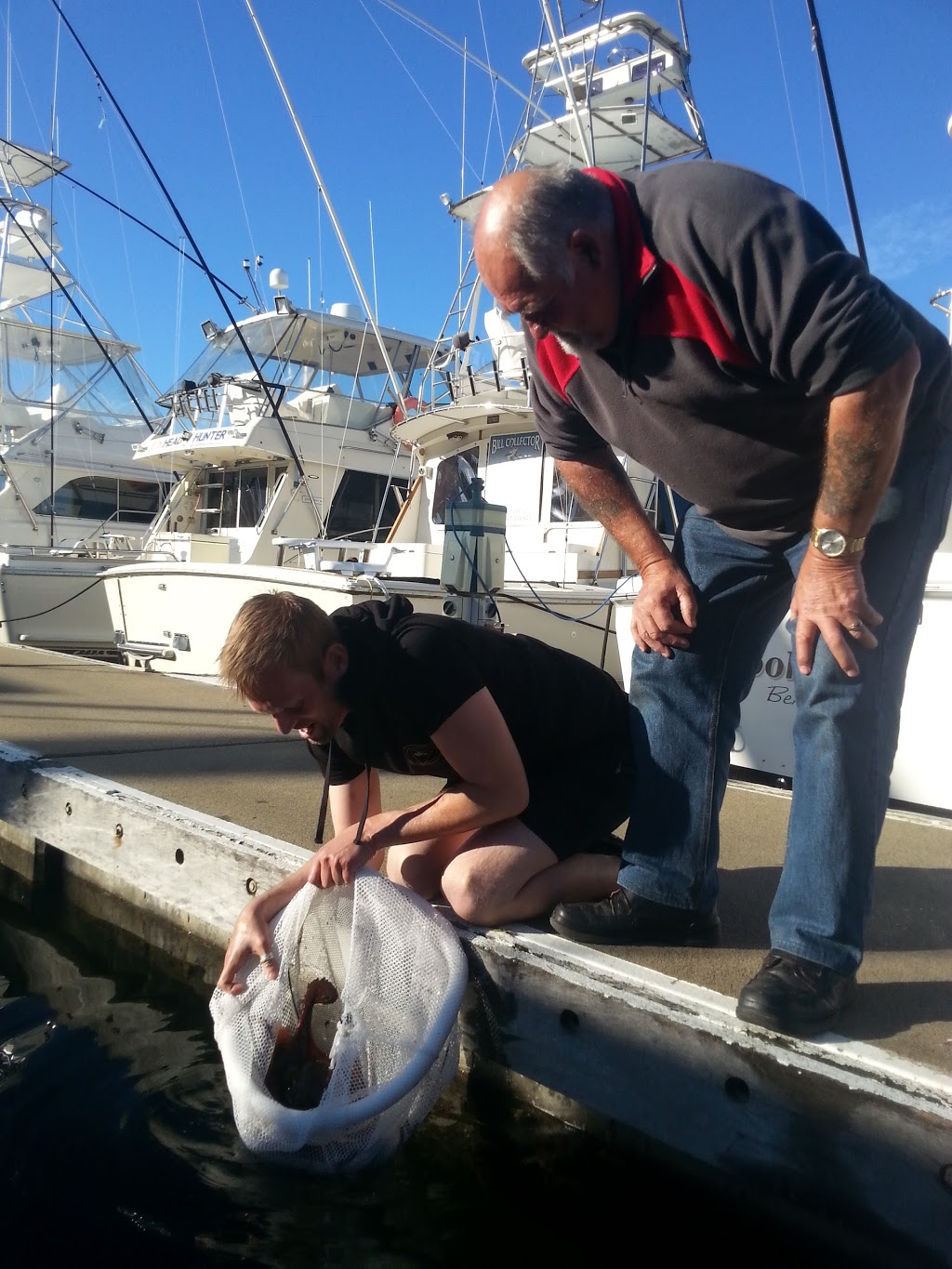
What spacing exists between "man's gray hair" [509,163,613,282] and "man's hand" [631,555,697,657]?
772mm

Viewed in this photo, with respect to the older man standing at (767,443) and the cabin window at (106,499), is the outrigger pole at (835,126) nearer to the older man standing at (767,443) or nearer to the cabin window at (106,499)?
the older man standing at (767,443)

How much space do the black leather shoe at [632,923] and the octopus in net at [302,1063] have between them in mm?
551

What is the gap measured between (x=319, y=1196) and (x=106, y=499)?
2359cm

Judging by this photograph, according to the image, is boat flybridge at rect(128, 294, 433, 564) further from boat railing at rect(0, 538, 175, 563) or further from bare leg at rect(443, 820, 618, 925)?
bare leg at rect(443, 820, 618, 925)

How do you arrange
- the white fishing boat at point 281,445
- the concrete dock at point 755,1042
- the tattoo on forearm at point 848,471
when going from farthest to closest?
the white fishing boat at point 281,445
the tattoo on forearm at point 848,471
the concrete dock at point 755,1042

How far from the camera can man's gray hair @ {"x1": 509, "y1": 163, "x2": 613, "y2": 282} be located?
→ 1.73 meters

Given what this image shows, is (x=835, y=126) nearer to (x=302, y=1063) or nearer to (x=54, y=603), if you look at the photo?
(x=302, y=1063)

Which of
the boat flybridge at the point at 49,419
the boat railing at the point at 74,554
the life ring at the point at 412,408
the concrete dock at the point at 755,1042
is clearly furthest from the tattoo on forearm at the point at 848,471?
the boat flybridge at the point at 49,419

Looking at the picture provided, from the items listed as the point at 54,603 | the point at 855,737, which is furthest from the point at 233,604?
the point at 855,737

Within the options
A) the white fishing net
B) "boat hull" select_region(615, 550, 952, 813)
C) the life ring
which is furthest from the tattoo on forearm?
the life ring

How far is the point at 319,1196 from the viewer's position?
1.96m

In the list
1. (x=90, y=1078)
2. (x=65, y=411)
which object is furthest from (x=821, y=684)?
(x=65, y=411)

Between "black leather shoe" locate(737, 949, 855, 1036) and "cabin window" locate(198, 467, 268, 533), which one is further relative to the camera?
"cabin window" locate(198, 467, 268, 533)

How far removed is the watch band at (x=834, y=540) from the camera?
1.79m
